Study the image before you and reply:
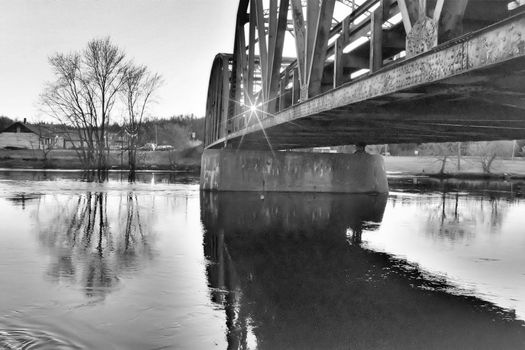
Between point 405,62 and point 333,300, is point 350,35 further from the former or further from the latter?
point 333,300

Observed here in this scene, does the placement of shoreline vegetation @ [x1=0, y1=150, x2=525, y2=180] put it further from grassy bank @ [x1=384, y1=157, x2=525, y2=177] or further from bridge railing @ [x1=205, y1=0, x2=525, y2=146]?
bridge railing @ [x1=205, y1=0, x2=525, y2=146]

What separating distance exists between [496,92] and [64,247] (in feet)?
33.6

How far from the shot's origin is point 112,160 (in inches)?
3460

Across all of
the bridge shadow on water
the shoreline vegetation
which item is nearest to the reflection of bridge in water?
the bridge shadow on water

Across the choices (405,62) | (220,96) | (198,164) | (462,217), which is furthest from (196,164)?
(405,62)

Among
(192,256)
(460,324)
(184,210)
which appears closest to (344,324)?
(460,324)

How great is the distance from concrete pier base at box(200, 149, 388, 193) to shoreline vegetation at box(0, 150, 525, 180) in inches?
1558

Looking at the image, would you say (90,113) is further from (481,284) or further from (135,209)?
(481,284)

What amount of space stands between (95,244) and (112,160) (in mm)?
78430

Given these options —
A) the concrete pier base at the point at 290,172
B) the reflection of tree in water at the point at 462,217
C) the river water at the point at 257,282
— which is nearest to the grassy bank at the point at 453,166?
the concrete pier base at the point at 290,172

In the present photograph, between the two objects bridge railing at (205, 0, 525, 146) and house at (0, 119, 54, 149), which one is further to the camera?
house at (0, 119, 54, 149)

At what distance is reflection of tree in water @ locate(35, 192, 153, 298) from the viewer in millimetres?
9156

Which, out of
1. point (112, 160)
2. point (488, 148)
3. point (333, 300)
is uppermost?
point (488, 148)

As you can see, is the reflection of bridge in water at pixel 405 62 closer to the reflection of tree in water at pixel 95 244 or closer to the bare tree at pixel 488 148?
the reflection of tree in water at pixel 95 244
